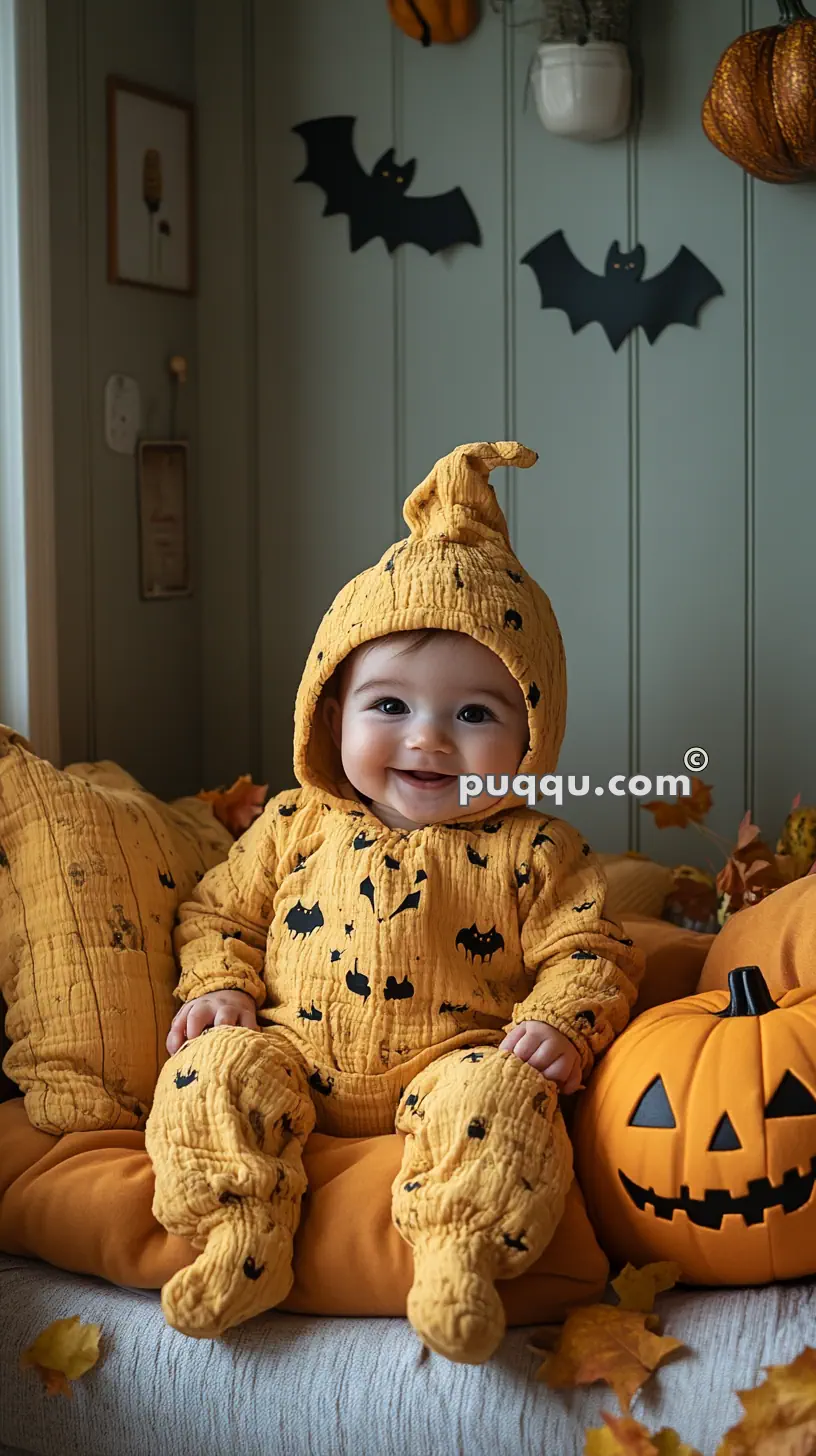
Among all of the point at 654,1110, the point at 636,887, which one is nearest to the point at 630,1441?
the point at 654,1110

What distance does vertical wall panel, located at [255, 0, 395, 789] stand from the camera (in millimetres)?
2424

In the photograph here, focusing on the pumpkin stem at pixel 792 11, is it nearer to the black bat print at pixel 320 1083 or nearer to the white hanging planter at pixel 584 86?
the white hanging planter at pixel 584 86

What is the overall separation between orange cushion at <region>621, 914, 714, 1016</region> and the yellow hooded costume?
0.13 m

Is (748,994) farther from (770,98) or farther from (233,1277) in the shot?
(770,98)

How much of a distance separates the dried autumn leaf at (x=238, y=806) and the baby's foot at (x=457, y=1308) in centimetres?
97

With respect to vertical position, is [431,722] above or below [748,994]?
above

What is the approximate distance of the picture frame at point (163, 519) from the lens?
2.50 metres

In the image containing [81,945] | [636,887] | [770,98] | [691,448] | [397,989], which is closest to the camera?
[397,989]

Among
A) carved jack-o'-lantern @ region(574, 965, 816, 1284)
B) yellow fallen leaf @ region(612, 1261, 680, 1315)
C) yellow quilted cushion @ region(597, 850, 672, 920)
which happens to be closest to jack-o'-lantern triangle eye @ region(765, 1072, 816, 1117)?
carved jack-o'-lantern @ region(574, 965, 816, 1284)

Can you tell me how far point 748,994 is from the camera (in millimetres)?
1488

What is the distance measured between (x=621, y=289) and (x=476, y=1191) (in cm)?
143

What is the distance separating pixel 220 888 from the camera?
1.80 meters

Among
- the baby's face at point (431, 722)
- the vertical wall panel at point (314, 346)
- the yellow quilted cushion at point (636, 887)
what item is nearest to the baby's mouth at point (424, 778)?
the baby's face at point (431, 722)

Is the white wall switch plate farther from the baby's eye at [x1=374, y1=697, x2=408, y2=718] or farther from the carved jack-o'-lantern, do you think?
the carved jack-o'-lantern
